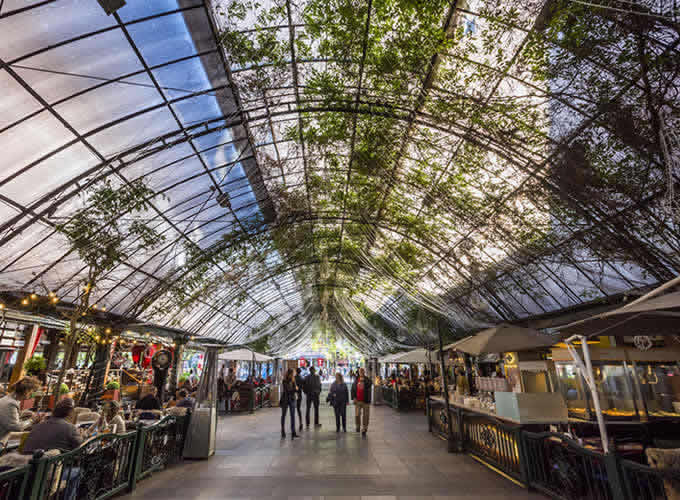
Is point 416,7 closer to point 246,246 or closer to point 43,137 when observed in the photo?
point 43,137

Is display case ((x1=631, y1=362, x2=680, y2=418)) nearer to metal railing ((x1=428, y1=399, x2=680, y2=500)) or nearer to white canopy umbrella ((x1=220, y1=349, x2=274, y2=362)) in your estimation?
metal railing ((x1=428, y1=399, x2=680, y2=500))

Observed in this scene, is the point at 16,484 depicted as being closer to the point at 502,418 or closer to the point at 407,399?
the point at 502,418

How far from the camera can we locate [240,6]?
5254 millimetres

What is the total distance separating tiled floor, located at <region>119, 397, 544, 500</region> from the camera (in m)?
4.48

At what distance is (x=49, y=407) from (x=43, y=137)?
7529mm

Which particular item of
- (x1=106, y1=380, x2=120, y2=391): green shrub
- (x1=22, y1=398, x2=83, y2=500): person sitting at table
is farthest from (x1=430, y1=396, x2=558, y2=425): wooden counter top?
(x1=106, y1=380, x2=120, y2=391): green shrub

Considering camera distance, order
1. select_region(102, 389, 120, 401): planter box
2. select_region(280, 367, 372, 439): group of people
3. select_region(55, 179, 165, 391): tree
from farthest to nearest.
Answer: select_region(102, 389, 120, 401): planter box, select_region(280, 367, 372, 439): group of people, select_region(55, 179, 165, 391): tree

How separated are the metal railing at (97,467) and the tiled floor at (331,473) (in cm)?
30

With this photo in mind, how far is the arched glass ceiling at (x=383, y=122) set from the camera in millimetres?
3945

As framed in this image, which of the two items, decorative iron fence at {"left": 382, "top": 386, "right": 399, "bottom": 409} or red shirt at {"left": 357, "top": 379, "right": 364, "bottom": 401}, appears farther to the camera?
decorative iron fence at {"left": 382, "top": 386, "right": 399, "bottom": 409}

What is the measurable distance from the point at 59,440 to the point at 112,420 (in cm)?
179

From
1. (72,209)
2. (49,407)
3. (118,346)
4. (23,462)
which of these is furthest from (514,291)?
(118,346)

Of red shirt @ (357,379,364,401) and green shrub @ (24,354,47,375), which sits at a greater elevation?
green shrub @ (24,354,47,375)

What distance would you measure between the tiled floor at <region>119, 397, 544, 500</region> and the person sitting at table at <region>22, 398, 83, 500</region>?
1130 millimetres
